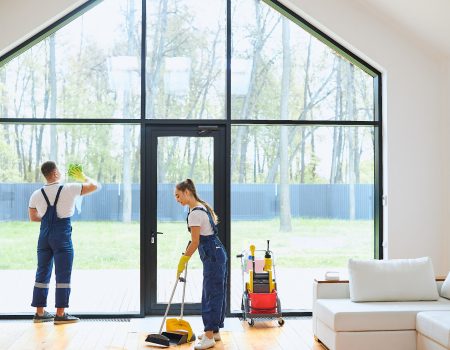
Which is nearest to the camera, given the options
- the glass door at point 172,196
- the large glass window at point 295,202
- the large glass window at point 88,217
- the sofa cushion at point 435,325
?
the sofa cushion at point 435,325

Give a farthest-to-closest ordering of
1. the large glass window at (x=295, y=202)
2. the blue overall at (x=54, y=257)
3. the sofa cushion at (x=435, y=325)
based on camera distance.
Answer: the large glass window at (x=295, y=202), the blue overall at (x=54, y=257), the sofa cushion at (x=435, y=325)

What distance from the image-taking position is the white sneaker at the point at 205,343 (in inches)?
232

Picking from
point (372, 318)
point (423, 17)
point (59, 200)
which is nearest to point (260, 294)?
point (372, 318)

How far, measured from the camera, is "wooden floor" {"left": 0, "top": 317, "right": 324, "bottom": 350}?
603 cm

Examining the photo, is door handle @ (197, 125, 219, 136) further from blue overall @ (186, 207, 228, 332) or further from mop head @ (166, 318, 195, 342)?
mop head @ (166, 318, 195, 342)

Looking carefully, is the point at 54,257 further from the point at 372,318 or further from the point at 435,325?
the point at 435,325

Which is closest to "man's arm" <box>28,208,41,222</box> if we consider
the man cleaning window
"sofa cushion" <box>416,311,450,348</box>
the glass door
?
the man cleaning window

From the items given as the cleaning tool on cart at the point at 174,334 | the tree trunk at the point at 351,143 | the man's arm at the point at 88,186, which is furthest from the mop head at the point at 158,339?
the tree trunk at the point at 351,143

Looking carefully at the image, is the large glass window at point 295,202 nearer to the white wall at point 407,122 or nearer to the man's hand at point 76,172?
the white wall at point 407,122

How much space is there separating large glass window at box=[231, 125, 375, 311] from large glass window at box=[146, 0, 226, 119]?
53cm

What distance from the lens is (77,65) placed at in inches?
289

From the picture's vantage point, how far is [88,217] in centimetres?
735

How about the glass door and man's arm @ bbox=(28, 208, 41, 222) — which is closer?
man's arm @ bbox=(28, 208, 41, 222)

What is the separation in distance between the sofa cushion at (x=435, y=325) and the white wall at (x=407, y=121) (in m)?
1.96
